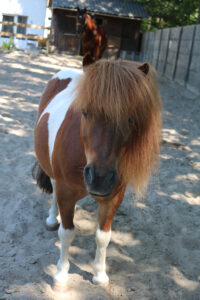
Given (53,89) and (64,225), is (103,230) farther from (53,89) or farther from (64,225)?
(53,89)

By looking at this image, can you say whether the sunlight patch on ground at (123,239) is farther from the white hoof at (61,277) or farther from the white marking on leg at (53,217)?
the white hoof at (61,277)

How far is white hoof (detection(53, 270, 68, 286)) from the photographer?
7.19 ft

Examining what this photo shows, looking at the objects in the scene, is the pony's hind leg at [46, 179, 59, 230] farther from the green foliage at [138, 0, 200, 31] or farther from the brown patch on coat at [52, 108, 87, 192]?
the green foliage at [138, 0, 200, 31]

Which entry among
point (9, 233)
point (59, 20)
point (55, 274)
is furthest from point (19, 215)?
point (59, 20)

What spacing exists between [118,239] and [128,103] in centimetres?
167

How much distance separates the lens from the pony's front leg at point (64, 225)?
6.66 feet

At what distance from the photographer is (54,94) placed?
285 centimetres

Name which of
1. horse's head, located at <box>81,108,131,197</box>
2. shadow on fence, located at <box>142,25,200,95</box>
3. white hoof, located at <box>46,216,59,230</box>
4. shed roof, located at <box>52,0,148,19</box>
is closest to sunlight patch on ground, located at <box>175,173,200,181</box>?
white hoof, located at <box>46,216,59,230</box>

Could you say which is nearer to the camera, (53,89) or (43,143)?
(43,143)

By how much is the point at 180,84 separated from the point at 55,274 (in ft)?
30.5

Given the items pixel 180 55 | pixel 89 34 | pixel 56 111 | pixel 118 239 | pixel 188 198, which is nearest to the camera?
pixel 56 111

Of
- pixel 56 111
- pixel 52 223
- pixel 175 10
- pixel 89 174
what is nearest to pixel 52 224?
pixel 52 223

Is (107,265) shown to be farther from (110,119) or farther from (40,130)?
(110,119)

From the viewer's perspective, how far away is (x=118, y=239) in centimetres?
279
